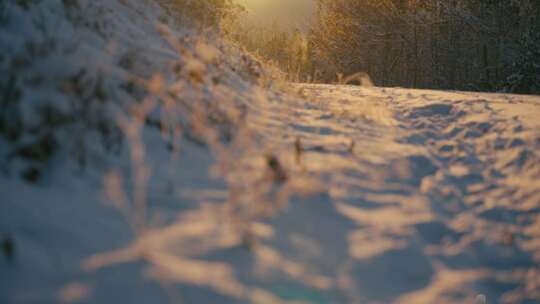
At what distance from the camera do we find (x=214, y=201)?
1.99 metres

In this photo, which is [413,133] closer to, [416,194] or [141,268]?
[416,194]

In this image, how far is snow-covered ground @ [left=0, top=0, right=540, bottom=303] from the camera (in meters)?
1.49

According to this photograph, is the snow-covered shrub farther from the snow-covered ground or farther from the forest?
the forest

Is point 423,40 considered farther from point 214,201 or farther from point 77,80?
point 214,201

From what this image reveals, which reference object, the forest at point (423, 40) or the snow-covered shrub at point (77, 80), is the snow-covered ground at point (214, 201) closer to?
the snow-covered shrub at point (77, 80)

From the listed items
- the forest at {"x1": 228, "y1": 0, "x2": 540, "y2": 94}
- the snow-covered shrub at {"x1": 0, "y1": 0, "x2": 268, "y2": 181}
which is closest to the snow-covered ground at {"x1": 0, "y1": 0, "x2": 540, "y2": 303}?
the snow-covered shrub at {"x1": 0, "y1": 0, "x2": 268, "y2": 181}

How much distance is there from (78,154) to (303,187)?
1.19 m

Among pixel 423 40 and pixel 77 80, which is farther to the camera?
pixel 423 40

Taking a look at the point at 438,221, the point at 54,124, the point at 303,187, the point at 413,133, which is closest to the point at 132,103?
the point at 54,124

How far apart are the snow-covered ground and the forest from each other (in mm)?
15005

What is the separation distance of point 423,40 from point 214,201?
2473 cm

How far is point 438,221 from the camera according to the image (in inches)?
89.0

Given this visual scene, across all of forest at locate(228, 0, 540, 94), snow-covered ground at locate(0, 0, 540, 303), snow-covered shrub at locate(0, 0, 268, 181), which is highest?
forest at locate(228, 0, 540, 94)

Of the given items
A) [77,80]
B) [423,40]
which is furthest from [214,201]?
[423,40]
